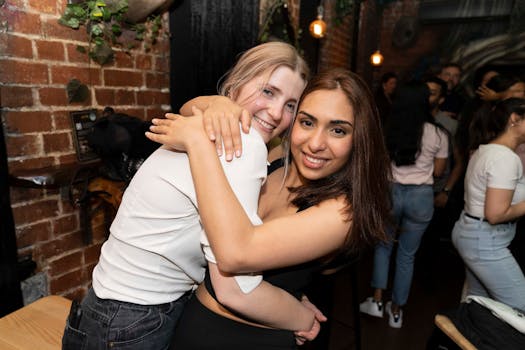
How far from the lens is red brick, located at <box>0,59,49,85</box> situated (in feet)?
4.65

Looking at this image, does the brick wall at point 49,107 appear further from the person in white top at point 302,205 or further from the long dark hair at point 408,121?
the long dark hair at point 408,121

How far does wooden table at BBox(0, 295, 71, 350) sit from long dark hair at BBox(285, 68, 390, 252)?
0.99 meters

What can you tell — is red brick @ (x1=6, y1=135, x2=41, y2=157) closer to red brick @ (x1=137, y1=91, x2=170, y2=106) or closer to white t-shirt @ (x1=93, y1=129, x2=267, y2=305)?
red brick @ (x1=137, y1=91, x2=170, y2=106)

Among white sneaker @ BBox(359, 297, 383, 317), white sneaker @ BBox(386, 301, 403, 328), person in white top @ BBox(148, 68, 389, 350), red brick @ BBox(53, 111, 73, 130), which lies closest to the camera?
person in white top @ BBox(148, 68, 389, 350)

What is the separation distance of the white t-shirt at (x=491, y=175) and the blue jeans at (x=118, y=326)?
5.91 feet

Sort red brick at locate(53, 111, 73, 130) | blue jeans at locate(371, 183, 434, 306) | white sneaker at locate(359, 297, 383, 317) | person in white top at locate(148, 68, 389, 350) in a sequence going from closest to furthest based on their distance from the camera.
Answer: person in white top at locate(148, 68, 389, 350)
red brick at locate(53, 111, 73, 130)
blue jeans at locate(371, 183, 434, 306)
white sneaker at locate(359, 297, 383, 317)

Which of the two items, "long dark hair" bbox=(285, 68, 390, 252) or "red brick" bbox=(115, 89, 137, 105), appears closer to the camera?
"long dark hair" bbox=(285, 68, 390, 252)

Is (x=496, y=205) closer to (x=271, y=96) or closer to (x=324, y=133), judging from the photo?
(x=324, y=133)

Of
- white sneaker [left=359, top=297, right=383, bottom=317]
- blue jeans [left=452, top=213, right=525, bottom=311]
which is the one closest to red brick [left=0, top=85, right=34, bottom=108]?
blue jeans [left=452, top=213, right=525, bottom=311]

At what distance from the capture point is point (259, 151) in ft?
3.08

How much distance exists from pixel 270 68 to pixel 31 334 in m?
1.26

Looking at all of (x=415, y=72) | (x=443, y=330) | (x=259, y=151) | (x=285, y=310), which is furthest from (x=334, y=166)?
(x=415, y=72)

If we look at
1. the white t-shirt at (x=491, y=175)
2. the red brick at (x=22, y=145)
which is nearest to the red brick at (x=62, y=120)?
the red brick at (x=22, y=145)

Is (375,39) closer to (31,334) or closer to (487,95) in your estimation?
(487,95)
